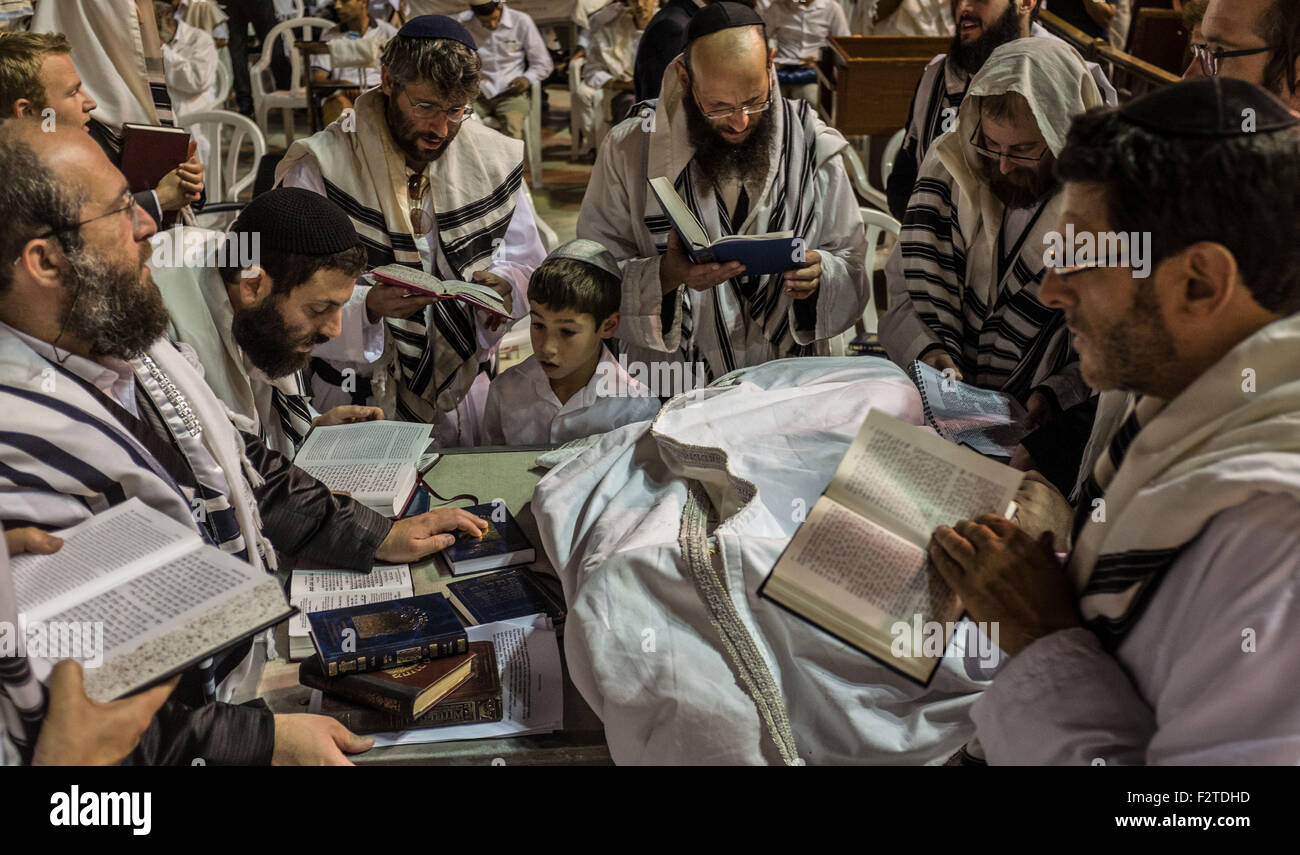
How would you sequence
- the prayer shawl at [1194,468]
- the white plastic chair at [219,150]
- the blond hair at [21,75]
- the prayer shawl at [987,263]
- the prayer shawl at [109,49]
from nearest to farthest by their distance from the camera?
the prayer shawl at [1194,468] < the prayer shawl at [987,263] < the blond hair at [21,75] < the prayer shawl at [109,49] < the white plastic chair at [219,150]

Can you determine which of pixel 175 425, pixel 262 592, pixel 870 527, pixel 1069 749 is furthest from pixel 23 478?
pixel 1069 749

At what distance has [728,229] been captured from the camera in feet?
11.6

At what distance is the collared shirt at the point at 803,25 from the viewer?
957 centimetres

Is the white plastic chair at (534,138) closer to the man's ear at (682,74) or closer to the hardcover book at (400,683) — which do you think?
the man's ear at (682,74)

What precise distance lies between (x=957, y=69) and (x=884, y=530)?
3.31m

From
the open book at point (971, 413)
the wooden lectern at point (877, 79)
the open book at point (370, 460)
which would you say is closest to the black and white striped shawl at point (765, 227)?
the open book at point (971, 413)

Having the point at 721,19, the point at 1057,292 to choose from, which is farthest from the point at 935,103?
the point at 1057,292

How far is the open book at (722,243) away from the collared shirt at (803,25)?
6981 mm

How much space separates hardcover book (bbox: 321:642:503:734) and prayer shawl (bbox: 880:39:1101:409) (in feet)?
5.92

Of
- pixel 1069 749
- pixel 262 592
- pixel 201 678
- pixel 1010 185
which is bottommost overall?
pixel 201 678

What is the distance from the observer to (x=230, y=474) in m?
2.18

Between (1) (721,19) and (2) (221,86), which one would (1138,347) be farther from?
(2) (221,86)

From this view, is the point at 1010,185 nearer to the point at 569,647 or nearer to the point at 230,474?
the point at 569,647

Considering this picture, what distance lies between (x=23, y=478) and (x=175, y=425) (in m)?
0.38
